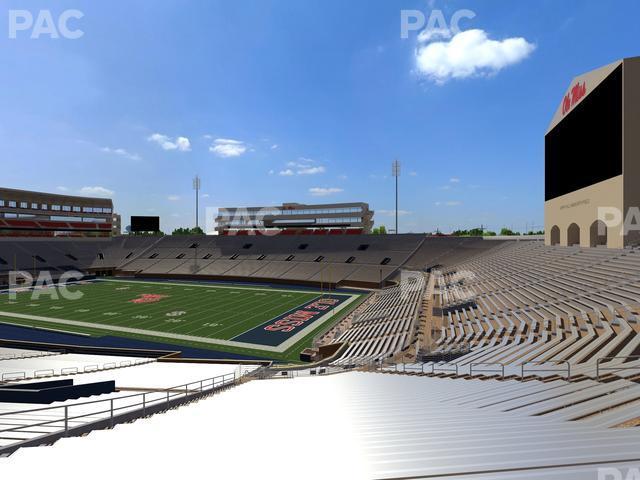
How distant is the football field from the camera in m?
23.5

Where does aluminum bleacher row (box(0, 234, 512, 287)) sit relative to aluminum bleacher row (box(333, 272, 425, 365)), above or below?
above

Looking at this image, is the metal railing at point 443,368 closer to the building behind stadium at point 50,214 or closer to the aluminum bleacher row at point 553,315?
the aluminum bleacher row at point 553,315

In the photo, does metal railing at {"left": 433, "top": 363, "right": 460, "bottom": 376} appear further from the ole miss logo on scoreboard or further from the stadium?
the ole miss logo on scoreboard

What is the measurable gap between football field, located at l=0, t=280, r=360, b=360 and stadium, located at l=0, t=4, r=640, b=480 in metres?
0.25

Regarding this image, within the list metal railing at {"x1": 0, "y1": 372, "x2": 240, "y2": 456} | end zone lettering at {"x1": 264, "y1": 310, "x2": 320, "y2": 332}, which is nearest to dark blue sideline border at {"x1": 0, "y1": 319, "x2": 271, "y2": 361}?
end zone lettering at {"x1": 264, "y1": 310, "x2": 320, "y2": 332}

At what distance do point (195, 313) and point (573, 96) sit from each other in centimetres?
3393

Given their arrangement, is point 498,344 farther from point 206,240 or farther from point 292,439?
point 206,240

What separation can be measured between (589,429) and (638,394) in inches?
74.0

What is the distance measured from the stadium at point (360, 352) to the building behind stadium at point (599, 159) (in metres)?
0.14

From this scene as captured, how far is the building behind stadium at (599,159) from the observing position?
17984 millimetres

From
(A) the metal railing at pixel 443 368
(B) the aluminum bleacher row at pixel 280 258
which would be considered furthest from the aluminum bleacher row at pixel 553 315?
(B) the aluminum bleacher row at pixel 280 258

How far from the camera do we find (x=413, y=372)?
447 inches

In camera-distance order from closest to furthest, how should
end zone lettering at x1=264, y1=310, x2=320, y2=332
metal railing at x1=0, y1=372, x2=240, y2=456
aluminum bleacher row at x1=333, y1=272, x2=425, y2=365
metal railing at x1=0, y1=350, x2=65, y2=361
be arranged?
metal railing at x1=0, y1=372, x2=240, y2=456
aluminum bleacher row at x1=333, y1=272, x2=425, y2=365
metal railing at x1=0, y1=350, x2=65, y2=361
end zone lettering at x1=264, y1=310, x2=320, y2=332

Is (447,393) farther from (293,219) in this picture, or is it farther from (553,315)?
(293,219)
